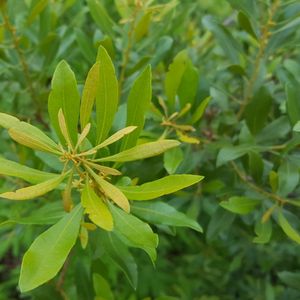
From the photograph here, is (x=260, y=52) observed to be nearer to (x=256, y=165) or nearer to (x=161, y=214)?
(x=256, y=165)

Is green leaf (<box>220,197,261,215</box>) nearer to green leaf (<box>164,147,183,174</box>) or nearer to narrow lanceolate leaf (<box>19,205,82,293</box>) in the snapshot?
green leaf (<box>164,147,183,174</box>)

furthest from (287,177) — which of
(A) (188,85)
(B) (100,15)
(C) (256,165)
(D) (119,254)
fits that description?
(B) (100,15)

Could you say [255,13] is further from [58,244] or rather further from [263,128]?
[58,244]

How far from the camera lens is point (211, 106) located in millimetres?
1627

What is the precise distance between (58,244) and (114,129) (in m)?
0.32

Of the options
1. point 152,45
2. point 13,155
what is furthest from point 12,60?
Result: point 152,45

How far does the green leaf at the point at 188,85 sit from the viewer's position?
116 centimetres

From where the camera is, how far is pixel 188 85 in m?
1.19

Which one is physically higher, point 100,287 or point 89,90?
point 89,90

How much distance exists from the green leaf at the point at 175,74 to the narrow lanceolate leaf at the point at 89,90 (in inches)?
14.5

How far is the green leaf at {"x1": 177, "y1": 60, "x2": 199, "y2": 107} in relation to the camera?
1.16 meters

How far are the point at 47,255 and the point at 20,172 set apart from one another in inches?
6.1

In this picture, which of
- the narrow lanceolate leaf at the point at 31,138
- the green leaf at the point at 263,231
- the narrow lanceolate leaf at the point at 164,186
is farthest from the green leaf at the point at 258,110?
the narrow lanceolate leaf at the point at 31,138

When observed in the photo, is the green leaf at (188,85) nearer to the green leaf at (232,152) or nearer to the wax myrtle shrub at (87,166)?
the green leaf at (232,152)
